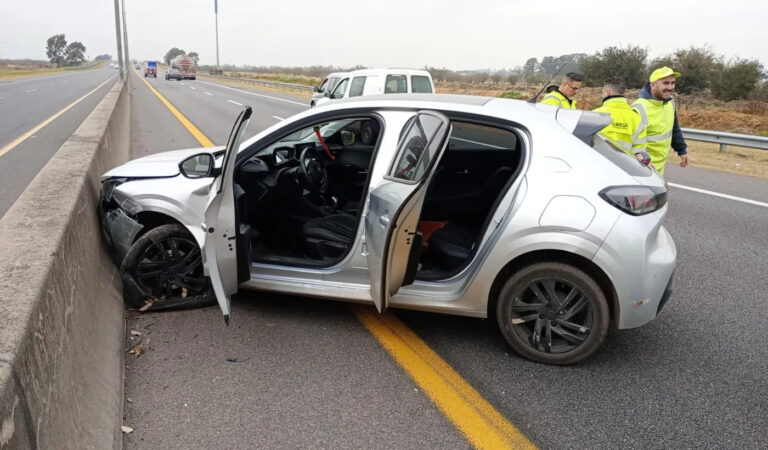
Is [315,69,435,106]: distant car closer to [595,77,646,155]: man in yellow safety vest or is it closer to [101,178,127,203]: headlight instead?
[595,77,646,155]: man in yellow safety vest

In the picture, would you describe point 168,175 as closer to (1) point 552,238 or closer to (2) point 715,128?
(1) point 552,238

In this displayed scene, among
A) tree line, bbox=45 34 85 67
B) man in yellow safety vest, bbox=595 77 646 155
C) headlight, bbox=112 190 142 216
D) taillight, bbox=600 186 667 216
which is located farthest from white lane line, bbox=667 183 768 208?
tree line, bbox=45 34 85 67

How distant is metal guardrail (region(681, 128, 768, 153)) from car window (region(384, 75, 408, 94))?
261 inches

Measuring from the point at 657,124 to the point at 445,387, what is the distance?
398cm

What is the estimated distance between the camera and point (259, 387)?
9.82 ft

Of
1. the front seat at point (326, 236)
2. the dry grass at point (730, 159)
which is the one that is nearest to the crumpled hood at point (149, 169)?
the front seat at point (326, 236)

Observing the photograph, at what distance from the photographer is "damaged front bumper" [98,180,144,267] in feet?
12.6

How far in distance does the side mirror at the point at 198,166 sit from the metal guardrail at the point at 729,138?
11.2 m

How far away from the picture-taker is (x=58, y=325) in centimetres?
229

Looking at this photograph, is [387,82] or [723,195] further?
[387,82]

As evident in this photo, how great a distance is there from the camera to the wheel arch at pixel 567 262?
3154mm

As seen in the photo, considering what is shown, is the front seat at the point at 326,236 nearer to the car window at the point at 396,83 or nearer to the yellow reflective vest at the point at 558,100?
the yellow reflective vest at the point at 558,100

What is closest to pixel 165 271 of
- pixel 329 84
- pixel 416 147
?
pixel 416 147

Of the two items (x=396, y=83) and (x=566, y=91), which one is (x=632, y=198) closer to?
(x=566, y=91)
